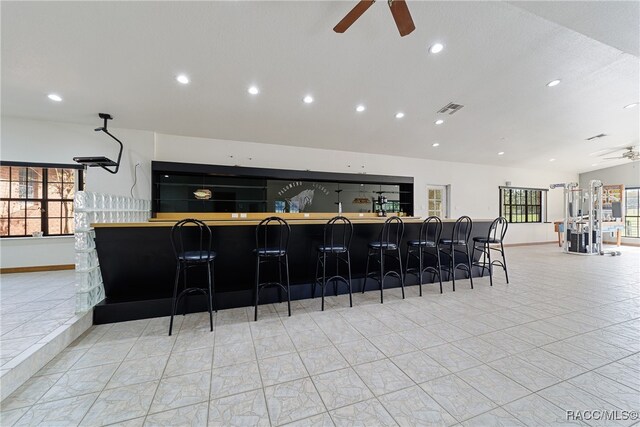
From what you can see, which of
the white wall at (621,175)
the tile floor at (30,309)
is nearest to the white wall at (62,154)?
the tile floor at (30,309)

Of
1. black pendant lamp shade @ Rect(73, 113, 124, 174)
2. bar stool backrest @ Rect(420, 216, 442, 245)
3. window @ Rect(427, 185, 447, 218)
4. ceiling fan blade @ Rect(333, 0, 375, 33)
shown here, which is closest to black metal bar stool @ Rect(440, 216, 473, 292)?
bar stool backrest @ Rect(420, 216, 442, 245)

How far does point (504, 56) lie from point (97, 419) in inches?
206

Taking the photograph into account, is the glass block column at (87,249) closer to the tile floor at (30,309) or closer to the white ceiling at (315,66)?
the tile floor at (30,309)

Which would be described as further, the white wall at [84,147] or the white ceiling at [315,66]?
the white wall at [84,147]

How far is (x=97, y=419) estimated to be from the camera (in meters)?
1.32

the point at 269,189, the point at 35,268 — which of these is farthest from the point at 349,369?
the point at 35,268

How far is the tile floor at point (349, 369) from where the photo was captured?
1.37 meters

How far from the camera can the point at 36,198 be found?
4.36m

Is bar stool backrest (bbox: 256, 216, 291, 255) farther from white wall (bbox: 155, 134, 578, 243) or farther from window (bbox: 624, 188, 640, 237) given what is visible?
window (bbox: 624, 188, 640, 237)

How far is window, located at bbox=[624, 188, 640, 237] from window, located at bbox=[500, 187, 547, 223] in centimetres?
264

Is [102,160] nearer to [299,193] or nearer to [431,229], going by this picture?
[299,193]

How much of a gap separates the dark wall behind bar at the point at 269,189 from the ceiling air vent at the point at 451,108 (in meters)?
2.16

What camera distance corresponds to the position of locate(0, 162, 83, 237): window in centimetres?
420

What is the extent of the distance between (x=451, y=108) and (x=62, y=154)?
23.0 ft
